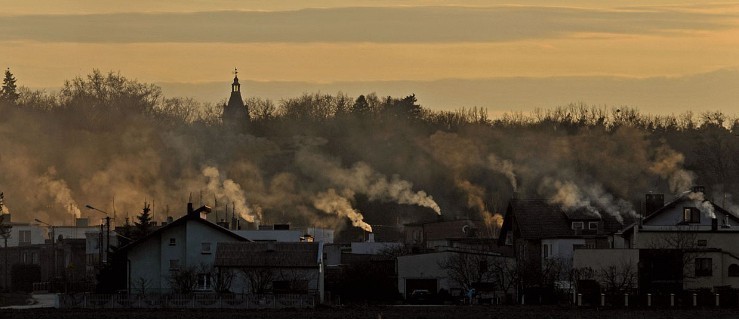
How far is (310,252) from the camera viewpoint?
114 m

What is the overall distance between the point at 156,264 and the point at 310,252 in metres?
9.36

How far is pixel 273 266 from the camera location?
112812 millimetres

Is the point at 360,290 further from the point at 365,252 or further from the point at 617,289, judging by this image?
the point at 365,252

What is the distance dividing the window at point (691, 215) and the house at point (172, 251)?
26270mm

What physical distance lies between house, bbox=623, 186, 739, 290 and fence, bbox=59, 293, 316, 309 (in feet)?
66.8

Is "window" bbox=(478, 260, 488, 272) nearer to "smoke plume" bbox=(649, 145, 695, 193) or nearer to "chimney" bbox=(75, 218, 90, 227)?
"smoke plume" bbox=(649, 145, 695, 193)

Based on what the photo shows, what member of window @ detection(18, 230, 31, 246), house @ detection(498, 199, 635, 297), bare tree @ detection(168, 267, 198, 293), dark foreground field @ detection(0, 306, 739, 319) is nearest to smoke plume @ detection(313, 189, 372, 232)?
window @ detection(18, 230, 31, 246)

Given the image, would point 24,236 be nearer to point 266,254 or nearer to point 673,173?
point 673,173

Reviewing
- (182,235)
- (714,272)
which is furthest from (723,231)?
(182,235)

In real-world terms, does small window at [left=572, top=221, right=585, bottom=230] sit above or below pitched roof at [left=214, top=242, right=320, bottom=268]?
above

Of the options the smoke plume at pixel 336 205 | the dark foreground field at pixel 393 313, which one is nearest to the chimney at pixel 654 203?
the dark foreground field at pixel 393 313

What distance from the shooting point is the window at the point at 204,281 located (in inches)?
4486

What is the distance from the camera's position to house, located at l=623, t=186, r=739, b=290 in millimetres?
113875

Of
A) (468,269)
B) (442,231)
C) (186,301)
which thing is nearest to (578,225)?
(468,269)
